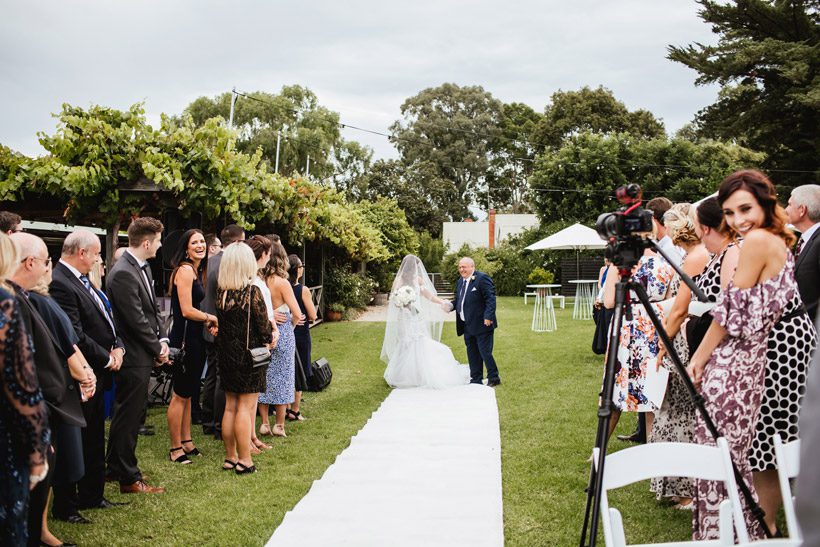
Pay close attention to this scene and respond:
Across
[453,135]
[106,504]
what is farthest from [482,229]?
[106,504]

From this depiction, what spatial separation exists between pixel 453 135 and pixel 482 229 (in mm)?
12745

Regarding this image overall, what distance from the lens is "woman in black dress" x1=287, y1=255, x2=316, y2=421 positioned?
25.1 ft

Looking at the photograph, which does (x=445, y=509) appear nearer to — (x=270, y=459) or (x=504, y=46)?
(x=270, y=459)

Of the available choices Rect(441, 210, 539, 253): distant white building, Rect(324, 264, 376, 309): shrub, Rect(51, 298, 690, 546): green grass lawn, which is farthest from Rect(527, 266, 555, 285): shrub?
Rect(51, 298, 690, 546): green grass lawn

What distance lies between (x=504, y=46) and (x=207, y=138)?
576 inches

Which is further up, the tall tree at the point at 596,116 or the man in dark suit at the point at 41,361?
the tall tree at the point at 596,116

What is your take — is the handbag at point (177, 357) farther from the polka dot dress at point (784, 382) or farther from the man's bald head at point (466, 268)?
the man's bald head at point (466, 268)

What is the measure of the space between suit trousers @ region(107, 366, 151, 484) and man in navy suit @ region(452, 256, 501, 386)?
5.35 metres

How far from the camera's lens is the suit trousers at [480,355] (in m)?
9.53

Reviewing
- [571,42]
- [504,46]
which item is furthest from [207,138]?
[504,46]

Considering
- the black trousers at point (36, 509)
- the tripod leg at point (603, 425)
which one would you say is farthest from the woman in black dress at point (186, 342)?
the tripod leg at point (603, 425)

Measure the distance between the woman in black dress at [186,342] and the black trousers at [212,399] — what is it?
1.50ft

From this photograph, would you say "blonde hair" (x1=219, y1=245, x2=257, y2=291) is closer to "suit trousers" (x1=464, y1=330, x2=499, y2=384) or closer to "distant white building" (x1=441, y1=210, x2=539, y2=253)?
"suit trousers" (x1=464, y1=330, x2=499, y2=384)

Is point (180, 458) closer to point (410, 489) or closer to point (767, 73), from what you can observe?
point (410, 489)
